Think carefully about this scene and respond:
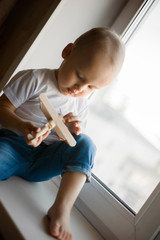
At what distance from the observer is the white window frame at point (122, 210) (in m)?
0.67

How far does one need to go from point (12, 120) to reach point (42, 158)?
162mm

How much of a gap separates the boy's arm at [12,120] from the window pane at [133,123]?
0.40 m

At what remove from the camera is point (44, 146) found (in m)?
0.82

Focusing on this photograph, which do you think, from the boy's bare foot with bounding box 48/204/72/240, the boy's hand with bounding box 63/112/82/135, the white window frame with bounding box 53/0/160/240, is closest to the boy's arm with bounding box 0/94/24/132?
the boy's hand with bounding box 63/112/82/135

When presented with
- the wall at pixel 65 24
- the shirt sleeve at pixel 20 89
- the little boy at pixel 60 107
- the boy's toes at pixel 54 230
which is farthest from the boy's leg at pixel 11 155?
the wall at pixel 65 24

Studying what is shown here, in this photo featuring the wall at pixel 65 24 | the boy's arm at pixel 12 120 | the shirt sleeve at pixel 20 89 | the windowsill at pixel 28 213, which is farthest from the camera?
the wall at pixel 65 24

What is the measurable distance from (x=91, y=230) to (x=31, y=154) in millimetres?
299

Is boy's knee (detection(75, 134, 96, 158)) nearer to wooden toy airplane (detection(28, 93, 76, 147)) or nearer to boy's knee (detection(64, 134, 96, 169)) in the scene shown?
boy's knee (detection(64, 134, 96, 169))

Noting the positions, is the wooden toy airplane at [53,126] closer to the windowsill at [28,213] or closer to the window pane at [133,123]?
the windowsill at [28,213]

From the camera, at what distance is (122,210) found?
30.0 inches

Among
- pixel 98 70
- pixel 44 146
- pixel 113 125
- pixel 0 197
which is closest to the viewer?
pixel 0 197

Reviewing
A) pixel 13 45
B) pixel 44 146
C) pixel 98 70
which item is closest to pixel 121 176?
→ pixel 44 146

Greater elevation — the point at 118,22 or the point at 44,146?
the point at 118,22

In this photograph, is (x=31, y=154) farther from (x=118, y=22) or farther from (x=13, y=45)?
(x=118, y=22)
